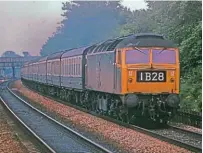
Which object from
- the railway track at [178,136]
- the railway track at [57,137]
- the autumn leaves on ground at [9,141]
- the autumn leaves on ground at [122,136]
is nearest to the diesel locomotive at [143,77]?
the railway track at [178,136]

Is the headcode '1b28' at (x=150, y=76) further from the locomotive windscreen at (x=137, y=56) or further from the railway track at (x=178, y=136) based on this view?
the railway track at (x=178, y=136)

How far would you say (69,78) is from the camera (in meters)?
28.7

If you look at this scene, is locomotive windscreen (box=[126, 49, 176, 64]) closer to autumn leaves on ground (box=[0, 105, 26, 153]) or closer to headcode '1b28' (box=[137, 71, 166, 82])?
headcode '1b28' (box=[137, 71, 166, 82])

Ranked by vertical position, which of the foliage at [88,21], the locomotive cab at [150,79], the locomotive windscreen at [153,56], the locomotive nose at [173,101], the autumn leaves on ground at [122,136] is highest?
the foliage at [88,21]

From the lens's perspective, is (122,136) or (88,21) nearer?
(122,136)

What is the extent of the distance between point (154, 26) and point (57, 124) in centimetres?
1698

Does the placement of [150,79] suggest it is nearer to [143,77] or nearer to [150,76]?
[150,76]

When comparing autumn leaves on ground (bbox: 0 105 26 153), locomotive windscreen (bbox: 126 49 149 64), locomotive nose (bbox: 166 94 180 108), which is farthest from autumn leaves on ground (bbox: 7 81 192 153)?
autumn leaves on ground (bbox: 0 105 26 153)

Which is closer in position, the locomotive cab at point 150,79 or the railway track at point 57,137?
the railway track at point 57,137

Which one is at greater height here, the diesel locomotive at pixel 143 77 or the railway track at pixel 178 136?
the diesel locomotive at pixel 143 77

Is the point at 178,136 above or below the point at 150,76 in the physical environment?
below

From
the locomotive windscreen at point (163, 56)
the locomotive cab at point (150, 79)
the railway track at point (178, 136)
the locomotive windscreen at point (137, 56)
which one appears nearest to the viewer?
the railway track at point (178, 136)

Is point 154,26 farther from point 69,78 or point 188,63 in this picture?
point 188,63

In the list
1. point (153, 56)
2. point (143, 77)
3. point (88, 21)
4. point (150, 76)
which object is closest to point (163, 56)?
point (153, 56)
